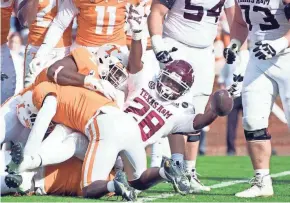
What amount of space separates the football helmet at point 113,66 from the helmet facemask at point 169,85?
0.33 m

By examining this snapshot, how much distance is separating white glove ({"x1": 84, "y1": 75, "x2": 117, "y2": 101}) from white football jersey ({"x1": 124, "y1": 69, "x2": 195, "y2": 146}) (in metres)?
0.18

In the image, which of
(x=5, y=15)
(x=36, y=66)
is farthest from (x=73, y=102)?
(x=5, y=15)

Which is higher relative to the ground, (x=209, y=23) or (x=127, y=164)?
(x=209, y=23)

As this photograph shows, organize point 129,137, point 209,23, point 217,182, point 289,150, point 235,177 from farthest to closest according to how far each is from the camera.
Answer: point 289,150 < point 235,177 < point 217,182 < point 209,23 < point 129,137

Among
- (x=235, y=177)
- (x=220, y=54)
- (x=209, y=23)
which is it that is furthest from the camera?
(x=220, y=54)

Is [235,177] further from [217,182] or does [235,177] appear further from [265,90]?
[265,90]

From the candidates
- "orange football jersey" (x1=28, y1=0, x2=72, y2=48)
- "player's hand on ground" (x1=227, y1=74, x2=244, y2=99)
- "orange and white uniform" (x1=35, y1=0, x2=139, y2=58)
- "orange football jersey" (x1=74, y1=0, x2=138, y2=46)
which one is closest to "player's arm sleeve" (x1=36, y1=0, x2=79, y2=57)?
"orange and white uniform" (x1=35, y1=0, x2=139, y2=58)

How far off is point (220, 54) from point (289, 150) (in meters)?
2.14

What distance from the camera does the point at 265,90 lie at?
8.02 metres

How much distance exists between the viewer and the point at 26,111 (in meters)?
7.67

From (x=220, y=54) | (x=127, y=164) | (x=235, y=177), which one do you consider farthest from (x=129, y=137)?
(x=220, y=54)

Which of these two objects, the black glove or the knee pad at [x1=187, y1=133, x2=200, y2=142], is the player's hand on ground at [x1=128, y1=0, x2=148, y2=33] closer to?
the black glove

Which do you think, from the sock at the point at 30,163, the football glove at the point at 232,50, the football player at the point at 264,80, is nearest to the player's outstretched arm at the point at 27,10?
the football glove at the point at 232,50

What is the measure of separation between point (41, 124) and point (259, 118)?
176cm
